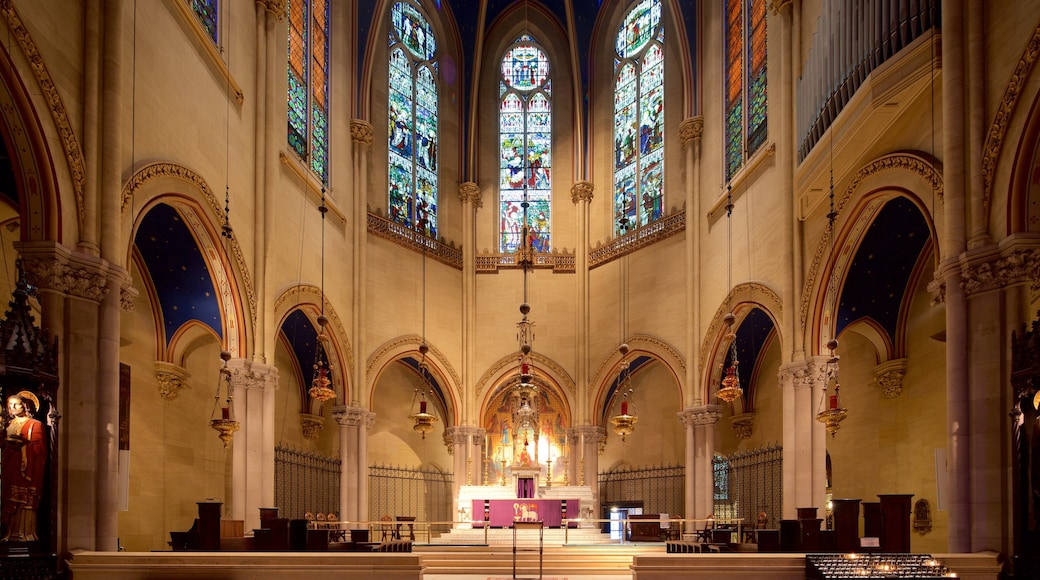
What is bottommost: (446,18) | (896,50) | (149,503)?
(149,503)

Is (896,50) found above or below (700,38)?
below

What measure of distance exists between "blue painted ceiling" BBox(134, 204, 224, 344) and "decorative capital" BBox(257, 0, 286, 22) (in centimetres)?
575

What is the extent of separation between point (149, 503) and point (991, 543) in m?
15.6

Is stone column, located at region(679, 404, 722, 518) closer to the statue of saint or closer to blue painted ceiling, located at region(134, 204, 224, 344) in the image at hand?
blue painted ceiling, located at region(134, 204, 224, 344)

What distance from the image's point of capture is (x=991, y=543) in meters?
11.3

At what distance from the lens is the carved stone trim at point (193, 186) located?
13.4m

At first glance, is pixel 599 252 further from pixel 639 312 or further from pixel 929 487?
pixel 929 487

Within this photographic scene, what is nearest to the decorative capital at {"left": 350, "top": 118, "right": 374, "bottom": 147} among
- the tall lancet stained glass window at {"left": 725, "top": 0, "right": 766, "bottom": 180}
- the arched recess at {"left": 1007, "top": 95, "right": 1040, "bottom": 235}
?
the tall lancet stained glass window at {"left": 725, "top": 0, "right": 766, "bottom": 180}

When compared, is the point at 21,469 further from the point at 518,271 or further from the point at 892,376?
the point at 518,271

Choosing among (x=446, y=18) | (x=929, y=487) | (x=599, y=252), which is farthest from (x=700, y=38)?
(x=929, y=487)

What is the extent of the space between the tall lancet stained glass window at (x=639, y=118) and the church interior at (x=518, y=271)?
0.45ft

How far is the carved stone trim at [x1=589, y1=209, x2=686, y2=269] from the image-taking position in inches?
992

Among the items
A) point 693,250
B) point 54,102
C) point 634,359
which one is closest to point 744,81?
point 693,250

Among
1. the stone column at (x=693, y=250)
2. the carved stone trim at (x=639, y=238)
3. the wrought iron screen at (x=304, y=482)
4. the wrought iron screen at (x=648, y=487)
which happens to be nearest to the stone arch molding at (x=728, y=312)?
the stone column at (x=693, y=250)
